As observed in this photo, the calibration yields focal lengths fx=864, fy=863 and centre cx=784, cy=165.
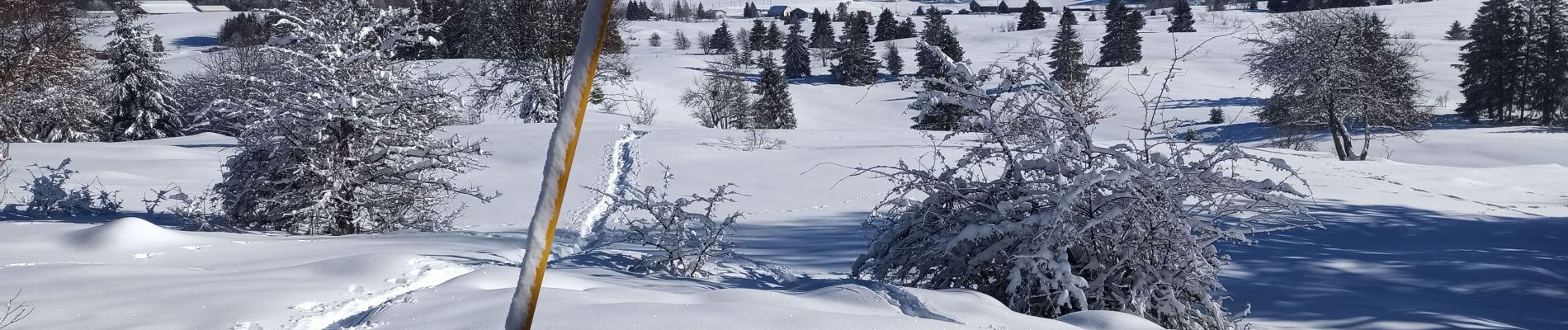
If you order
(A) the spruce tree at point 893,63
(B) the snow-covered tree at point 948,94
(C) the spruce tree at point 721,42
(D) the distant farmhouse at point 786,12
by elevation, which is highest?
(D) the distant farmhouse at point 786,12

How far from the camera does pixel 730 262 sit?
216 inches

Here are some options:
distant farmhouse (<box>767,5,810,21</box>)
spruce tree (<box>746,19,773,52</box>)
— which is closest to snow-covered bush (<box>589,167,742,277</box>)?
spruce tree (<box>746,19,773,52</box>)

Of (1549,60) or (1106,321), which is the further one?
Answer: (1549,60)

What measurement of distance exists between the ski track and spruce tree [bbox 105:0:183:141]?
107ft

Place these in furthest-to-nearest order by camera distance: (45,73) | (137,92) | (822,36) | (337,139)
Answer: (822,36)
(137,92)
(45,73)
(337,139)

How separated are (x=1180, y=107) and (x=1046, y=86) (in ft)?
117

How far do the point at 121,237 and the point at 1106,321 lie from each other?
4702mm

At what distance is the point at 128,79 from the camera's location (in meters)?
30.2

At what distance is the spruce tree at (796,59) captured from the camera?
170ft

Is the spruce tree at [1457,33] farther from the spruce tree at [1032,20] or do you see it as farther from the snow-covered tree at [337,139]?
the snow-covered tree at [337,139]

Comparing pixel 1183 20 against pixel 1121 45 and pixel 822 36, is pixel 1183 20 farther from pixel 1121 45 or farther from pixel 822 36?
pixel 822 36

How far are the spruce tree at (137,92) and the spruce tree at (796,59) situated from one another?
3078 centimetres

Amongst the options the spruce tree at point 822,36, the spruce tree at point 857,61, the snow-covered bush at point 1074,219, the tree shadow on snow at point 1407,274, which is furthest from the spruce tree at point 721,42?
the snow-covered bush at point 1074,219

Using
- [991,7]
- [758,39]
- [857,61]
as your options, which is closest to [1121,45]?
[857,61]
